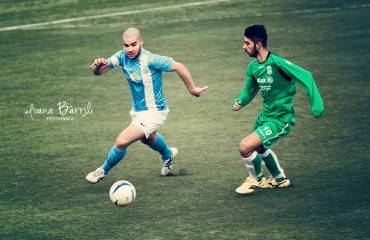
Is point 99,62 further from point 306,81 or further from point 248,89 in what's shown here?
point 306,81

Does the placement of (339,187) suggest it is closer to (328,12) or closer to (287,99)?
(287,99)

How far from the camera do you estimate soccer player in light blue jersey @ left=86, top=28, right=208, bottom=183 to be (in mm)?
11141

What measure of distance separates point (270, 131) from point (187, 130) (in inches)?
126

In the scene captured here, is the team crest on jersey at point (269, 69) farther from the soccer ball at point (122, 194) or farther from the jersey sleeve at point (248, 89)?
the soccer ball at point (122, 194)

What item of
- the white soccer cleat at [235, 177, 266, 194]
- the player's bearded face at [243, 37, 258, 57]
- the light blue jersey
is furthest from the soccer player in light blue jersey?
the white soccer cleat at [235, 177, 266, 194]

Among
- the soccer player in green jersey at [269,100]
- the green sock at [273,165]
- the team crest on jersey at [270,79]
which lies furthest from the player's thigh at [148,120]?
the team crest on jersey at [270,79]

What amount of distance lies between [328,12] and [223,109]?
270 inches

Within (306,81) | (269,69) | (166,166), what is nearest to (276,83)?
(269,69)

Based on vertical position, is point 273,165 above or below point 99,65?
below

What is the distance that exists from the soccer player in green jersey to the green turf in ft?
1.09

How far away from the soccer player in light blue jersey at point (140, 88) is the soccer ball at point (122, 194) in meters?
0.89

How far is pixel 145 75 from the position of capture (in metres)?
11.3

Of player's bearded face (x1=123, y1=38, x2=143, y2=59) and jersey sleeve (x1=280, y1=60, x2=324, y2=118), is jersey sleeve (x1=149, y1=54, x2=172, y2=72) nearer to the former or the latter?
player's bearded face (x1=123, y1=38, x2=143, y2=59)

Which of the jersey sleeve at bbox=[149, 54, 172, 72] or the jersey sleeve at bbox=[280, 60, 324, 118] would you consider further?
the jersey sleeve at bbox=[149, 54, 172, 72]
